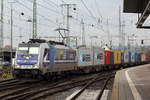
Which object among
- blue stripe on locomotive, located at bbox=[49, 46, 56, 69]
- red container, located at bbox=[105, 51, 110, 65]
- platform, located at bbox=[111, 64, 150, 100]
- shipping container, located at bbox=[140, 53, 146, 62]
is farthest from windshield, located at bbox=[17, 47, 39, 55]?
shipping container, located at bbox=[140, 53, 146, 62]

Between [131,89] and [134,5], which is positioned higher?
[134,5]

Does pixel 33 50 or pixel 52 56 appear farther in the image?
pixel 52 56

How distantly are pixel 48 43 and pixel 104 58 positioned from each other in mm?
13994

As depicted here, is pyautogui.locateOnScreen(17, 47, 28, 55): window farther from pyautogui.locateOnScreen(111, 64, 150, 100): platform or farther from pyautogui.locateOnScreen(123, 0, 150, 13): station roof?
pyautogui.locateOnScreen(123, 0, 150, 13): station roof

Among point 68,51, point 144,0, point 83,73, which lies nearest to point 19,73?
point 68,51

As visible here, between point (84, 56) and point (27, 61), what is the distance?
9.44m

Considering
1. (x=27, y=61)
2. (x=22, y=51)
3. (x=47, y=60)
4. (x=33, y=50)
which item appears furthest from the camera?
(x=22, y=51)

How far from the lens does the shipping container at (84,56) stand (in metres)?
22.8

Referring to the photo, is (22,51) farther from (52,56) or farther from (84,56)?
(84,56)

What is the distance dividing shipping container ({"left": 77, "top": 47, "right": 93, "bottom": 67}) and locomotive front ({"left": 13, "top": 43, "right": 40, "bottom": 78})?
7.30 meters

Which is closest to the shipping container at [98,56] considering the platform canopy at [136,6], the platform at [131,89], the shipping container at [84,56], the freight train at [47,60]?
the shipping container at [84,56]

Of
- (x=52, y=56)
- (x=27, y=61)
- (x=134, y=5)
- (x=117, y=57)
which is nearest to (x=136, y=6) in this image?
(x=134, y=5)

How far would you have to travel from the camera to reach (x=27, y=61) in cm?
1550

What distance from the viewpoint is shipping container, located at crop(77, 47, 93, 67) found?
22816mm
